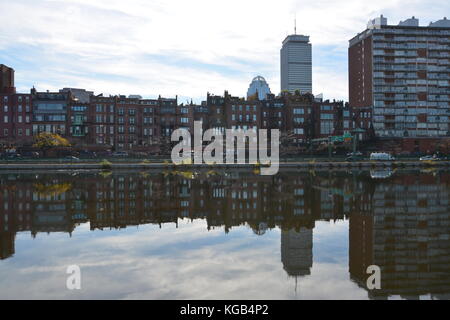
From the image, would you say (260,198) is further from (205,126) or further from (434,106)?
(434,106)

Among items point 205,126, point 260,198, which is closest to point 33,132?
point 205,126

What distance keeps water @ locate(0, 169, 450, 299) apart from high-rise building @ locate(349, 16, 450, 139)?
108106 millimetres

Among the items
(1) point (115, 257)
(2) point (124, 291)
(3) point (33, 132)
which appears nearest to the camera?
(2) point (124, 291)

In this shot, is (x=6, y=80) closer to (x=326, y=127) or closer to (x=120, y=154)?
(x=120, y=154)

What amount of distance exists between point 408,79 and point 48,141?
355 feet

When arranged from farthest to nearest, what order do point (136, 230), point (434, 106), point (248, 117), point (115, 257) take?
point (434, 106), point (248, 117), point (136, 230), point (115, 257)

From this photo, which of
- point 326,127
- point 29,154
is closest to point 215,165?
point 326,127

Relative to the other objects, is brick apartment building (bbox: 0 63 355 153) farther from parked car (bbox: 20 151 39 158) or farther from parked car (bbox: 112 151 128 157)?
parked car (bbox: 112 151 128 157)

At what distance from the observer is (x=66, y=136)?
108 metres

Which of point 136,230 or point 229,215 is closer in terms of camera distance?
point 136,230

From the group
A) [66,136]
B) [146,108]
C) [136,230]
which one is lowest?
[136,230]

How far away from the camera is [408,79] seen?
445 ft

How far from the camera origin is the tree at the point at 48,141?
9848 cm

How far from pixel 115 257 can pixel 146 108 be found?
99681 mm
